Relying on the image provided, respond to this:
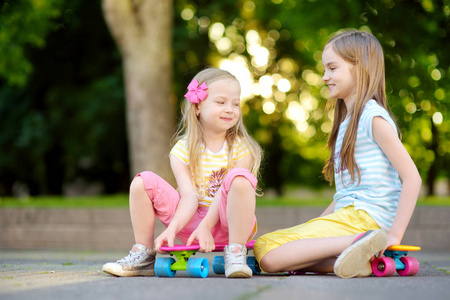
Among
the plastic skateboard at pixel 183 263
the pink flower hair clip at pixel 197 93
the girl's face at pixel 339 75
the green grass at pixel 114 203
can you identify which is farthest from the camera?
the green grass at pixel 114 203

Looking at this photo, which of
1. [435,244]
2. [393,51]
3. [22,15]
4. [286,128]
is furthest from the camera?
[286,128]

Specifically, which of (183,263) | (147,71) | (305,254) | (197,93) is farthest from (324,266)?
(147,71)

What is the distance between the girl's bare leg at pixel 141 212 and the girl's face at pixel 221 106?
1.97ft

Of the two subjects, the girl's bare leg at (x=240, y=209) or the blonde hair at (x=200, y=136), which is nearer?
the girl's bare leg at (x=240, y=209)

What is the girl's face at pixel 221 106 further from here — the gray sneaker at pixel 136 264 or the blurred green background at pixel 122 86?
the blurred green background at pixel 122 86

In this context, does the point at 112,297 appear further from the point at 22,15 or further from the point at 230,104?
the point at 22,15

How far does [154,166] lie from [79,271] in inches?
224

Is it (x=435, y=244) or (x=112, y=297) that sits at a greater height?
(x=112, y=297)

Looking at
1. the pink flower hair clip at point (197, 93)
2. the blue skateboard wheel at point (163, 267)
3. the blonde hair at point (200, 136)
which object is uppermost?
the pink flower hair clip at point (197, 93)

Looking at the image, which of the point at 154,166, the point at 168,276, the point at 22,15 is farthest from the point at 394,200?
the point at 22,15

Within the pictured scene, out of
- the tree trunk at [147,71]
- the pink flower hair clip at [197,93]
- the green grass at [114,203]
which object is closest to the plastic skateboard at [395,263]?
the pink flower hair clip at [197,93]

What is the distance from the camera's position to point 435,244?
6820 mm

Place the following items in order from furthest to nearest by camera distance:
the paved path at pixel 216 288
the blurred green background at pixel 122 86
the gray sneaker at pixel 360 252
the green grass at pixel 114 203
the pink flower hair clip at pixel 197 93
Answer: the blurred green background at pixel 122 86 < the green grass at pixel 114 203 < the pink flower hair clip at pixel 197 93 < the gray sneaker at pixel 360 252 < the paved path at pixel 216 288

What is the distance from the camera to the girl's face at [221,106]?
4.01m
